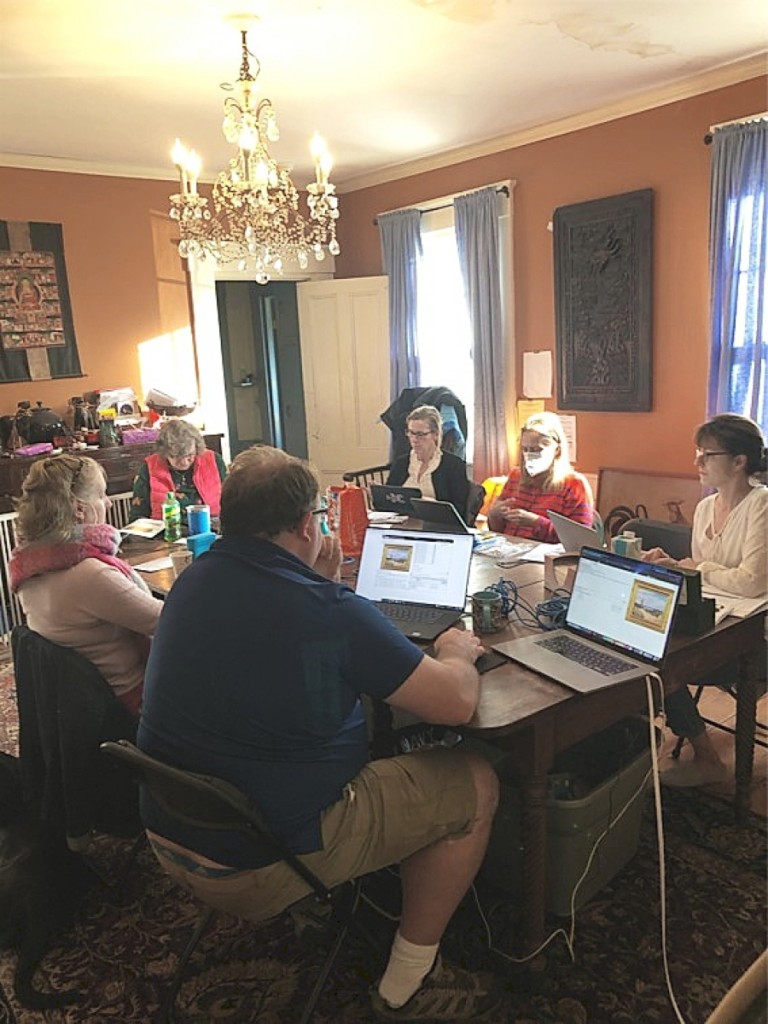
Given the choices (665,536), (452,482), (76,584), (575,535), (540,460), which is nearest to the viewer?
(76,584)

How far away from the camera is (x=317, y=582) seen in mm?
1606

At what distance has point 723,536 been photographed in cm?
251

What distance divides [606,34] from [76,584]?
2.97m

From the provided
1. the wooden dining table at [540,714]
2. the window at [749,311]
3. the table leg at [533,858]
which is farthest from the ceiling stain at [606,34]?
the table leg at [533,858]

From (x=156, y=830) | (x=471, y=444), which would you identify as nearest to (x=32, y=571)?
(x=156, y=830)

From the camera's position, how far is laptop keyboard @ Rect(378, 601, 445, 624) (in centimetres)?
225

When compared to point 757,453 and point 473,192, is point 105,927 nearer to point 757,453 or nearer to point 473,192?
point 757,453

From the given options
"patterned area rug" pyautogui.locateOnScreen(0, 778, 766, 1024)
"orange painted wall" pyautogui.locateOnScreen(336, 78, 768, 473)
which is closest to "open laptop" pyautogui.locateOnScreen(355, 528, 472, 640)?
"patterned area rug" pyautogui.locateOnScreen(0, 778, 766, 1024)

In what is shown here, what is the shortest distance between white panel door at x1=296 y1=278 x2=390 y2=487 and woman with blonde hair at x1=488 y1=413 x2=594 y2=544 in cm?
253

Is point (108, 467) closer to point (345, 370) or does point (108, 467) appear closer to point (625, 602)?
point (345, 370)

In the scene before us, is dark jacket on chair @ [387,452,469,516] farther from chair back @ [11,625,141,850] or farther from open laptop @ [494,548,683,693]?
chair back @ [11,625,141,850]

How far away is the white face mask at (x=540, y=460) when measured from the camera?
11.4ft

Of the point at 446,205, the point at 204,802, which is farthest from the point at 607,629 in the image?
the point at 446,205

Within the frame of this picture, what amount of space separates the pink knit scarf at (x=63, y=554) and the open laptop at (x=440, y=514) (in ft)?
3.85
